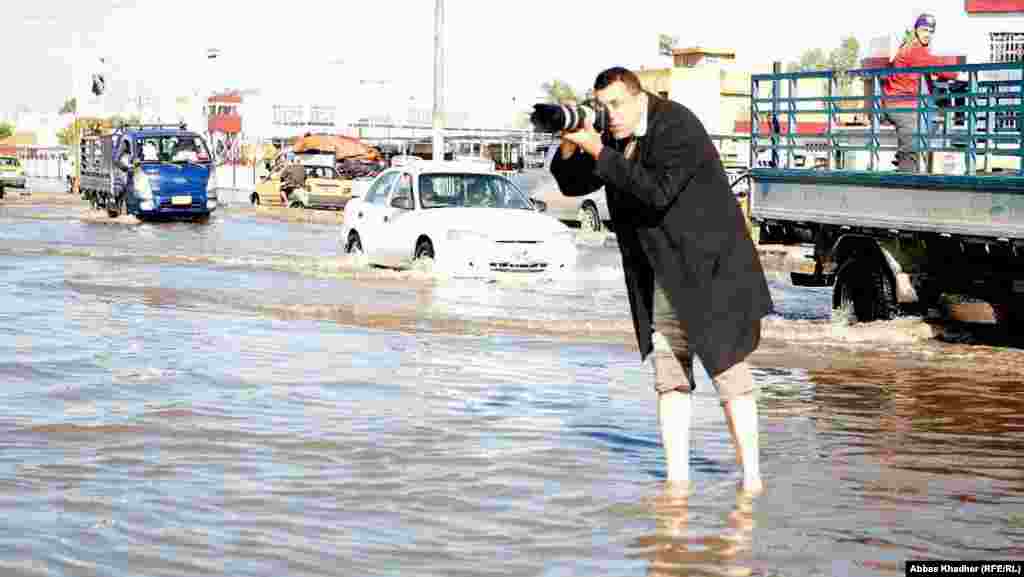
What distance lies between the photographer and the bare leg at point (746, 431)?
727cm

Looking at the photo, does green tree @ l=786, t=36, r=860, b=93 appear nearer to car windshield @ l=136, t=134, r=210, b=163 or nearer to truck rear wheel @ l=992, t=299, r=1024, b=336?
car windshield @ l=136, t=134, r=210, b=163

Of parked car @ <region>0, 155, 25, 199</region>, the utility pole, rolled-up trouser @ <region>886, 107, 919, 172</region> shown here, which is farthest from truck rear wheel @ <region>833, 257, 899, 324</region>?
parked car @ <region>0, 155, 25, 199</region>

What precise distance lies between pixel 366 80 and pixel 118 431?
317ft

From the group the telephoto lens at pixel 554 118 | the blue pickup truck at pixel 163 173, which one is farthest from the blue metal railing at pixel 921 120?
the blue pickup truck at pixel 163 173

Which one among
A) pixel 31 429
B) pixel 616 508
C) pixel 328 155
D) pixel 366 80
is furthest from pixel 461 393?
pixel 366 80

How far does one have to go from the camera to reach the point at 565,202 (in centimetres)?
3606

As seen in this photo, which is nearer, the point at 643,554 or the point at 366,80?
the point at 643,554

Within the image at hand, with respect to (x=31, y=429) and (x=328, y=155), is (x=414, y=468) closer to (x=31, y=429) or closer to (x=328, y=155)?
(x=31, y=429)

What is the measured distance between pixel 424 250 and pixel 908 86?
730 centimetres

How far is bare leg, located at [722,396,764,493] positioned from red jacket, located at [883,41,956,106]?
7131 millimetres

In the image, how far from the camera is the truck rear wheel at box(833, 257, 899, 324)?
45.9 ft

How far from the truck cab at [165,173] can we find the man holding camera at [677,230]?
1203 inches

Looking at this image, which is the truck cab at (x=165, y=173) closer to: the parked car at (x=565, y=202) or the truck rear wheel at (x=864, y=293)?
the parked car at (x=565, y=202)

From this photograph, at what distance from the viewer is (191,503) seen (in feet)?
23.6
